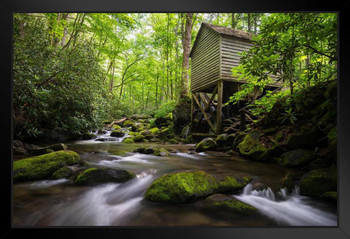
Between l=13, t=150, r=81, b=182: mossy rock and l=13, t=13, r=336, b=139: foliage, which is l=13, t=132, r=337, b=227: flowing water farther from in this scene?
l=13, t=13, r=336, b=139: foliage

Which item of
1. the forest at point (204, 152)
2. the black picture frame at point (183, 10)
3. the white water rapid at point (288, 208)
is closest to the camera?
the black picture frame at point (183, 10)

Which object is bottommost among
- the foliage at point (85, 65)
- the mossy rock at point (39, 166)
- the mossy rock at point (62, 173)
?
the mossy rock at point (62, 173)

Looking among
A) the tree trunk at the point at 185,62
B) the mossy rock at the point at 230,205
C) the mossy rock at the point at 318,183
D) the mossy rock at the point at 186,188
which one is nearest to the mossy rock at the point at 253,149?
the mossy rock at the point at 318,183

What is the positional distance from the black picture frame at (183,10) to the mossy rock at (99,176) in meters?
1.47

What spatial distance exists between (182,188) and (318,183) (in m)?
2.11

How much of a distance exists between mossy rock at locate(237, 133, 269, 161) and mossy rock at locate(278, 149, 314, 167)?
47 centimetres

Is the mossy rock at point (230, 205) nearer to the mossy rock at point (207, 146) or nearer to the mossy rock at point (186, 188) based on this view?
the mossy rock at point (186, 188)

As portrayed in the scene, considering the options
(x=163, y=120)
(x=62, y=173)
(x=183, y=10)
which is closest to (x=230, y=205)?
(x=183, y=10)

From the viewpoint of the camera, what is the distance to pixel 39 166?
286 cm

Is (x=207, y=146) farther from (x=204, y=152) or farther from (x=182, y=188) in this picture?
(x=182, y=188)

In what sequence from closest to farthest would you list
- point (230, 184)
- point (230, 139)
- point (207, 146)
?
point (230, 184) → point (207, 146) → point (230, 139)

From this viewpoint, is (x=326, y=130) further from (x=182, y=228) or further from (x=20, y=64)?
(x=20, y=64)

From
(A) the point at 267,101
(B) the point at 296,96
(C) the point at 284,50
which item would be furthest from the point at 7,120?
(A) the point at 267,101

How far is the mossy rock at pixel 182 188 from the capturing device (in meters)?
2.04
